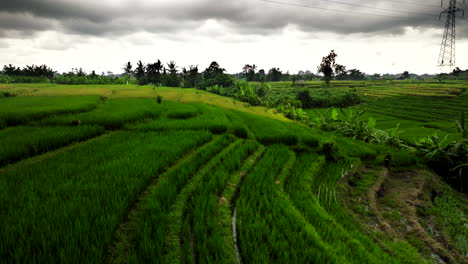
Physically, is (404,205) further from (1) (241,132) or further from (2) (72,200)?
(2) (72,200)

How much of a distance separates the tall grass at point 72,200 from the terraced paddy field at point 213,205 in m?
0.01

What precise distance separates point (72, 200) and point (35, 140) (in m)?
3.77

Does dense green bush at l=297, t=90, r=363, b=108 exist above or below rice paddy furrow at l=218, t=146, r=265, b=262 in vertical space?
above

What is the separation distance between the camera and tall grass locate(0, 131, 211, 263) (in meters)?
1.92

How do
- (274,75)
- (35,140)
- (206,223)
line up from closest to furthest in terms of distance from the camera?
(206,223), (35,140), (274,75)

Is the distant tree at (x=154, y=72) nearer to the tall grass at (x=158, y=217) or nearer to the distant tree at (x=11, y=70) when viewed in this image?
the distant tree at (x=11, y=70)

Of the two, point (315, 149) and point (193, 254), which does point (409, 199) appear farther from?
point (193, 254)

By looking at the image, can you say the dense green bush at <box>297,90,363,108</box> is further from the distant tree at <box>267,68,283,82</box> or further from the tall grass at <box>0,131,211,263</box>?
the distant tree at <box>267,68,283,82</box>

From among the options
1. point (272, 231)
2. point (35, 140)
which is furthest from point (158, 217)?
point (35, 140)

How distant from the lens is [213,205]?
3.04 m

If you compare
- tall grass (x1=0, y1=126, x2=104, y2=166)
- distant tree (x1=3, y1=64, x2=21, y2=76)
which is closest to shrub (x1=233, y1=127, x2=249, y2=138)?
tall grass (x1=0, y1=126, x2=104, y2=166)

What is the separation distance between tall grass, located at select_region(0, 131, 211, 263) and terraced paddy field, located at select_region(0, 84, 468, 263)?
0.01m

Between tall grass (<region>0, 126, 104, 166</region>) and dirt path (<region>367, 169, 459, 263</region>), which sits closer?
dirt path (<region>367, 169, 459, 263</region>)

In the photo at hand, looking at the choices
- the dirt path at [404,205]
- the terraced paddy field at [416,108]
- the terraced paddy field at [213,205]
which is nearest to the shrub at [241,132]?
the terraced paddy field at [213,205]
